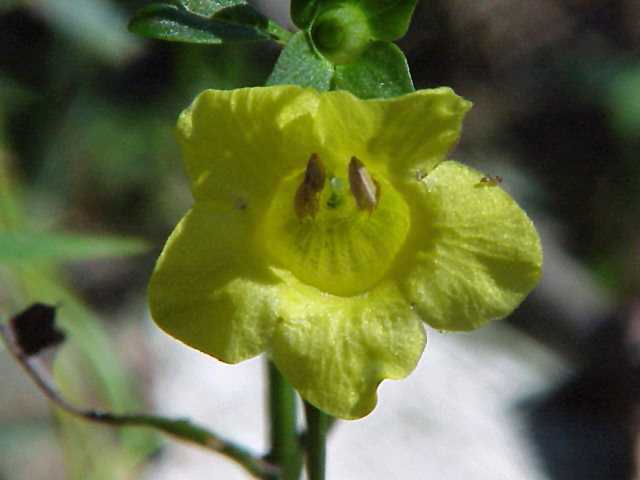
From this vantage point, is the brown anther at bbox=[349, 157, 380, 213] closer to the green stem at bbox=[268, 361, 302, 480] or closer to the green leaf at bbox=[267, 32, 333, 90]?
the green leaf at bbox=[267, 32, 333, 90]

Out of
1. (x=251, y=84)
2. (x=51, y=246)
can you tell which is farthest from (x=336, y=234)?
(x=251, y=84)

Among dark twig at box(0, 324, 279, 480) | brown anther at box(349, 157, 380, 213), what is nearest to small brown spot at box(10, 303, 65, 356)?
dark twig at box(0, 324, 279, 480)

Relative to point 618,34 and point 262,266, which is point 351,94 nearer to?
point 262,266

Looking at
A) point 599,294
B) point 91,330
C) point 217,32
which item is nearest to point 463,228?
point 217,32

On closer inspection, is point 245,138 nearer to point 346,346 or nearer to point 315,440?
point 346,346

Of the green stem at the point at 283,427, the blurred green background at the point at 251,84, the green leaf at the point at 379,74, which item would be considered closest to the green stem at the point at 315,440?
the green stem at the point at 283,427

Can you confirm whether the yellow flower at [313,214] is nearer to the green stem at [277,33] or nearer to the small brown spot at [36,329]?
the green stem at [277,33]
